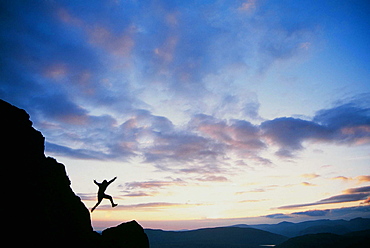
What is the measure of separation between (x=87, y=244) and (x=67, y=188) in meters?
5.96

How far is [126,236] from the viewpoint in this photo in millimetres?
22750

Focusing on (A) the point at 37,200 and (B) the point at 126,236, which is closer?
(A) the point at 37,200

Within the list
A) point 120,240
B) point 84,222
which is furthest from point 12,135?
point 120,240

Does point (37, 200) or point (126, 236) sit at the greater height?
point (37, 200)

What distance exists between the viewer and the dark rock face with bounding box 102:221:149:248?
21719 mm

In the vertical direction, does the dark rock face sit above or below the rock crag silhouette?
below

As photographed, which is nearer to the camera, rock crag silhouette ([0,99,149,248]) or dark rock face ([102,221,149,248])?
rock crag silhouette ([0,99,149,248])

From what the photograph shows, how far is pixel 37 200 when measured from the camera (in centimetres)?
1638

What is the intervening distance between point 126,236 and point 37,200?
1049cm

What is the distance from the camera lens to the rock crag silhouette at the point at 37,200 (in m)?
14.4

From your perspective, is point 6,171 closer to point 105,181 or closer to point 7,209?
point 7,209

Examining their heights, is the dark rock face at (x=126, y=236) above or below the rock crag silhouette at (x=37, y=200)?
below

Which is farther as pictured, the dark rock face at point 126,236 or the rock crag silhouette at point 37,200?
the dark rock face at point 126,236

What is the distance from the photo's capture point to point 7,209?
1376 centimetres
